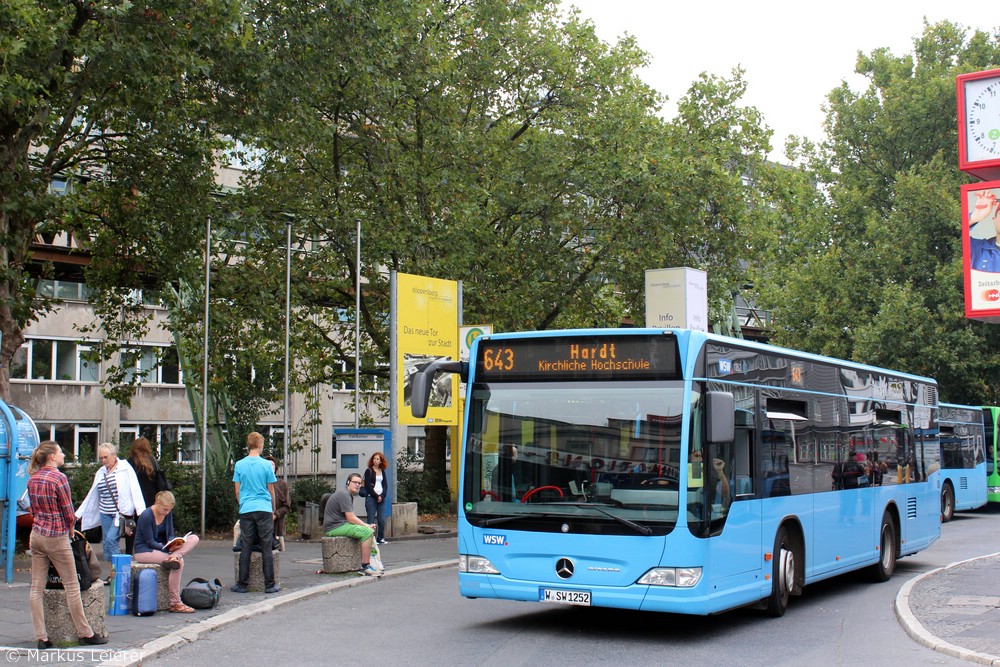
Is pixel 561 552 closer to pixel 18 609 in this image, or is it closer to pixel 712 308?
pixel 18 609

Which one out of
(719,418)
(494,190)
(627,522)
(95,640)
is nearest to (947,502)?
(494,190)

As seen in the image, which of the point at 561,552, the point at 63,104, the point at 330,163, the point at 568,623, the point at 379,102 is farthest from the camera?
the point at 330,163

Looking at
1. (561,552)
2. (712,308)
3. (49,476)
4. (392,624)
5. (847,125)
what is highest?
(847,125)

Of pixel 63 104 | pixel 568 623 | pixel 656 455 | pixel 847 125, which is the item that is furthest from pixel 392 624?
pixel 847 125

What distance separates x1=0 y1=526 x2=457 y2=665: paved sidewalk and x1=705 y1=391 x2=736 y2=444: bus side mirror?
5.07m

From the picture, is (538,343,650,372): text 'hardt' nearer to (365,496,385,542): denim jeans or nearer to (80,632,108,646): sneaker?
(80,632,108,646): sneaker

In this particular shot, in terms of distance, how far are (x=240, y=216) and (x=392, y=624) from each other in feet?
46.8

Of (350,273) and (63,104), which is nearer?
(63,104)

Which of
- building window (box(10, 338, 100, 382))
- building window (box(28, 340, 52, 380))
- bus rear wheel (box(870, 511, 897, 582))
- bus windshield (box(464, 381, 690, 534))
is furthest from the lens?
building window (box(28, 340, 52, 380))

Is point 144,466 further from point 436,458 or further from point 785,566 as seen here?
point 436,458

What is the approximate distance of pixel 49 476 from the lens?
9297mm

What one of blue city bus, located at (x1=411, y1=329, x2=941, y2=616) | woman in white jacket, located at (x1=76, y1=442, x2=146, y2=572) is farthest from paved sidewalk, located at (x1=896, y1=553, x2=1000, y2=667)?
woman in white jacket, located at (x1=76, y1=442, x2=146, y2=572)

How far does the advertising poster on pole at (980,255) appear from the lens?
57.0 ft

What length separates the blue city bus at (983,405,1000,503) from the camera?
106 feet
